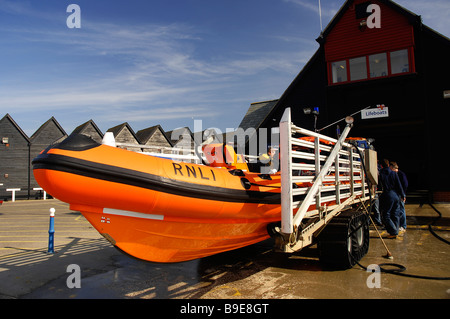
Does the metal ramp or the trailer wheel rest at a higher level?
the metal ramp

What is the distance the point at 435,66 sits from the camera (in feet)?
43.9

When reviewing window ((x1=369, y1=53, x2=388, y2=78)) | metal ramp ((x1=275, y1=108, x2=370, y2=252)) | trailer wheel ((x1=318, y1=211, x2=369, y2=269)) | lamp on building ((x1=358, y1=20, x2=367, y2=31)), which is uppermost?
lamp on building ((x1=358, y1=20, x2=367, y2=31))

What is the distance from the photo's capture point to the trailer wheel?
4590 millimetres

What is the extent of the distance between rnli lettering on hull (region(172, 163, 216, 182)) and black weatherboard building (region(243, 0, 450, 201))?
12957 millimetres

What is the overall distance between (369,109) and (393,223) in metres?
9.14

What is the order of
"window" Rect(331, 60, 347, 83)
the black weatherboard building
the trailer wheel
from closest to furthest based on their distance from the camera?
the trailer wheel, the black weatherboard building, "window" Rect(331, 60, 347, 83)

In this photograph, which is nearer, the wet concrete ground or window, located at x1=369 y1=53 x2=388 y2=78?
the wet concrete ground

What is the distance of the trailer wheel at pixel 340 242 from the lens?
15.1 ft

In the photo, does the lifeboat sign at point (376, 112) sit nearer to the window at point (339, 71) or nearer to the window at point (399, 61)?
the window at point (399, 61)

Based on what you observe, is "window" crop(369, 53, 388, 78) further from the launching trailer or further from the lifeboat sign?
the launching trailer

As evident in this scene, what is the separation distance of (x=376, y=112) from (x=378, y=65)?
2.15 meters

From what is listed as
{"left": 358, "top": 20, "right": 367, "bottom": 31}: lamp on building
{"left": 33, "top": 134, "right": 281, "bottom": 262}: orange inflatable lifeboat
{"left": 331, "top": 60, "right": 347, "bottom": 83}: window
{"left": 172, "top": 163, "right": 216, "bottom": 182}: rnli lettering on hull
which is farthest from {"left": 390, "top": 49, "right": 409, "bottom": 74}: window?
{"left": 172, "top": 163, "right": 216, "bottom": 182}: rnli lettering on hull

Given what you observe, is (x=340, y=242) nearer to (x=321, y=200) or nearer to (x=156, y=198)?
(x=321, y=200)

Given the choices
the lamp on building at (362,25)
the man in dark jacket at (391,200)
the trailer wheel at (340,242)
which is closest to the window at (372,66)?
the lamp on building at (362,25)
